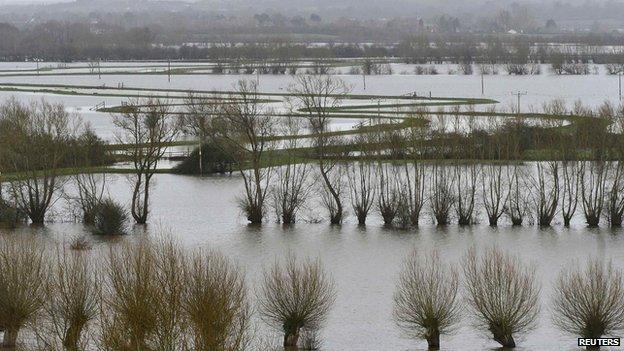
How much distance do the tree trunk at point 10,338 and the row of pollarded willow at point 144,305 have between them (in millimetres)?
15

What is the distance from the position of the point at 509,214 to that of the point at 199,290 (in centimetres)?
1393

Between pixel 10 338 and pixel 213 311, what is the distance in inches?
164

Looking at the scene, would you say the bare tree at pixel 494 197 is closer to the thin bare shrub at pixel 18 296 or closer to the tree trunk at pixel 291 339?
the tree trunk at pixel 291 339

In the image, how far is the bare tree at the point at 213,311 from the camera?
49.2ft

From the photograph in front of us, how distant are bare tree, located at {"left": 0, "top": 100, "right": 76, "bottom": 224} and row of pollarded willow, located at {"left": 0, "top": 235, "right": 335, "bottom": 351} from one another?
1026 cm

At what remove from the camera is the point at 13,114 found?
35.4m

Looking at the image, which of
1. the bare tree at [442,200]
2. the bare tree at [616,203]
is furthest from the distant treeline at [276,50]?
the bare tree at [442,200]

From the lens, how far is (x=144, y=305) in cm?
1588

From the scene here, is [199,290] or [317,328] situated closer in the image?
[199,290]

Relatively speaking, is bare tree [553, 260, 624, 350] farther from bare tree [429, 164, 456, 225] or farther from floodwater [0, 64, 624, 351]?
bare tree [429, 164, 456, 225]

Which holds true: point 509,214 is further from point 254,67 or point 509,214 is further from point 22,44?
point 22,44

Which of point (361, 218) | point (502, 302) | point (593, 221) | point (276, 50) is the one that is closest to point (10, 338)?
point (502, 302)

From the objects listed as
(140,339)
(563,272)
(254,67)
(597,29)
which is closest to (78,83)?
(254,67)

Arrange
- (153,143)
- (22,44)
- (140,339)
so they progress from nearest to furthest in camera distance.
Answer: (140,339), (153,143), (22,44)
